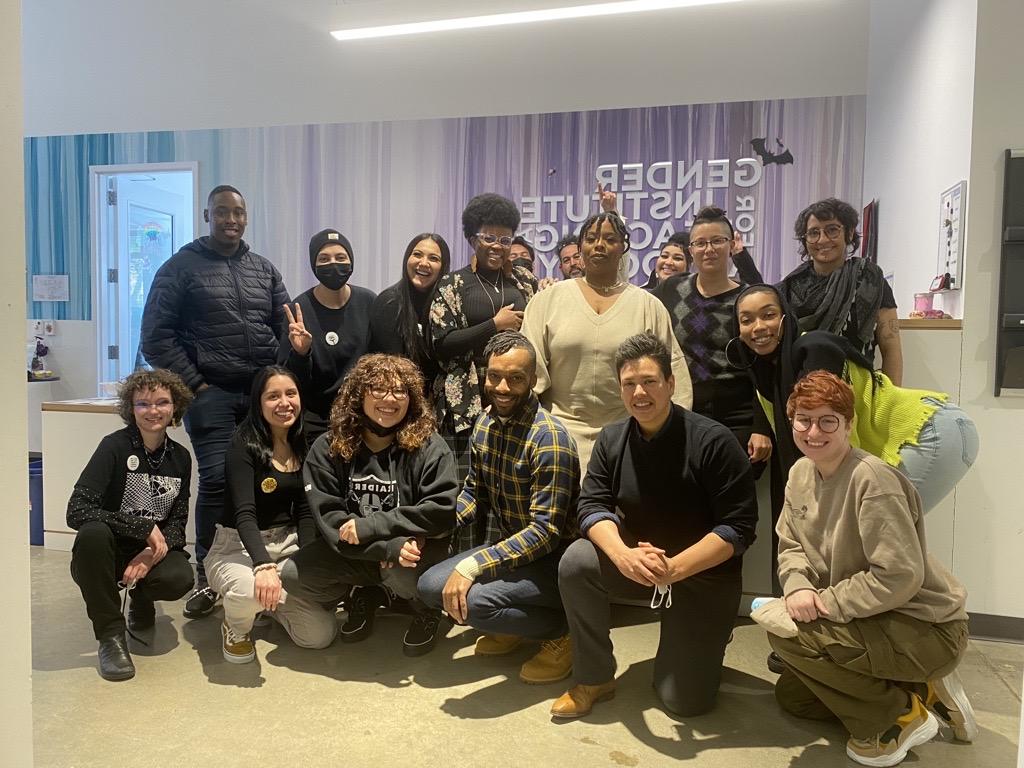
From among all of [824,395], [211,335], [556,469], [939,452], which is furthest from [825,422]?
[211,335]

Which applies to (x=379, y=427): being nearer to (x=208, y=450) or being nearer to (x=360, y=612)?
(x=360, y=612)

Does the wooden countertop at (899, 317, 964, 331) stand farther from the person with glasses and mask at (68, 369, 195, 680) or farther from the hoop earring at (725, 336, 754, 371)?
the person with glasses and mask at (68, 369, 195, 680)

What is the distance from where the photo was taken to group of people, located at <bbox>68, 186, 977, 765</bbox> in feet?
6.81

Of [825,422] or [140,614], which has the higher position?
[825,422]

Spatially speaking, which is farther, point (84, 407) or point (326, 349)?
point (84, 407)

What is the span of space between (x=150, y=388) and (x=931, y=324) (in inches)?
116

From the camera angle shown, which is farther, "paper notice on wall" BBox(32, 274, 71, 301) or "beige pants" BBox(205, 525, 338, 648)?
"paper notice on wall" BBox(32, 274, 71, 301)

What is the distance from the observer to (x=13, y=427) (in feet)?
4.95

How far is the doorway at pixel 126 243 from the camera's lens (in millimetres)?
5484

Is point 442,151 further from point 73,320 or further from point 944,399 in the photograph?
point 944,399

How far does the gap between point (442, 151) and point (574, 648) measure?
3523 millimetres

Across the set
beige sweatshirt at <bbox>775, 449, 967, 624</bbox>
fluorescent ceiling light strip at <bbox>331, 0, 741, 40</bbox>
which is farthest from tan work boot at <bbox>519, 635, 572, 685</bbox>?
fluorescent ceiling light strip at <bbox>331, 0, 741, 40</bbox>

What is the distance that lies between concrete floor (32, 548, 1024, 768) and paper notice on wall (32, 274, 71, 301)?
11.6 feet

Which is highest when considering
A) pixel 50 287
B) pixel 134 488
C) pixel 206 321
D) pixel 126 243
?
pixel 126 243
